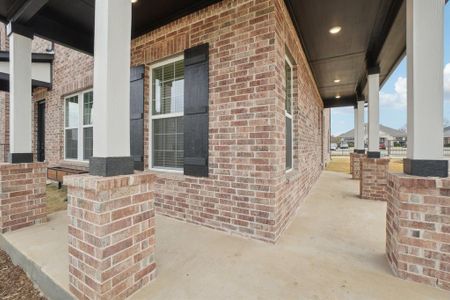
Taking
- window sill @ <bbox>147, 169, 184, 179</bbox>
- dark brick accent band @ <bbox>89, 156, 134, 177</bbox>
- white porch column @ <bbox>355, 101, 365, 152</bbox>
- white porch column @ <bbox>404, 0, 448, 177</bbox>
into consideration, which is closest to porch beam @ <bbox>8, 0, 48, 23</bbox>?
dark brick accent band @ <bbox>89, 156, 134, 177</bbox>

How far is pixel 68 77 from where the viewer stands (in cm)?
587

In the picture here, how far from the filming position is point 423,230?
1910 millimetres

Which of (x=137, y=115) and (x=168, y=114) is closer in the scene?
(x=168, y=114)

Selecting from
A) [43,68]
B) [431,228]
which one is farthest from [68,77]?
[431,228]

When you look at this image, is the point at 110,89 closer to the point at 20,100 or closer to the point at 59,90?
the point at 20,100

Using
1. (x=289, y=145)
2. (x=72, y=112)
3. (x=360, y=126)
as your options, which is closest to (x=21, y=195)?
(x=72, y=112)

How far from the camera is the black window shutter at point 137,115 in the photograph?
389 centimetres

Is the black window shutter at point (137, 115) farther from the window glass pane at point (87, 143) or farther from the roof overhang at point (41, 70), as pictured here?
the roof overhang at point (41, 70)

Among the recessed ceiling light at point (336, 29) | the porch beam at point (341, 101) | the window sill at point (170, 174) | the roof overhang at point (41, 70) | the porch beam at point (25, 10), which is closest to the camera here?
the porch beam at point (25, 10)

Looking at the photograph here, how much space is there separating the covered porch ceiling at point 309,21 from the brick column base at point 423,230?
253 cm

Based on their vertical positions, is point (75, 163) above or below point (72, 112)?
below

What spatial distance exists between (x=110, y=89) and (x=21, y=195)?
8.41 feet

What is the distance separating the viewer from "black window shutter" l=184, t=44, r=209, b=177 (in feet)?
10.4

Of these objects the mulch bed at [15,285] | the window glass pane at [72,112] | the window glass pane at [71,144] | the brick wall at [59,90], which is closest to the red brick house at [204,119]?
the brick wall at [59,90]
